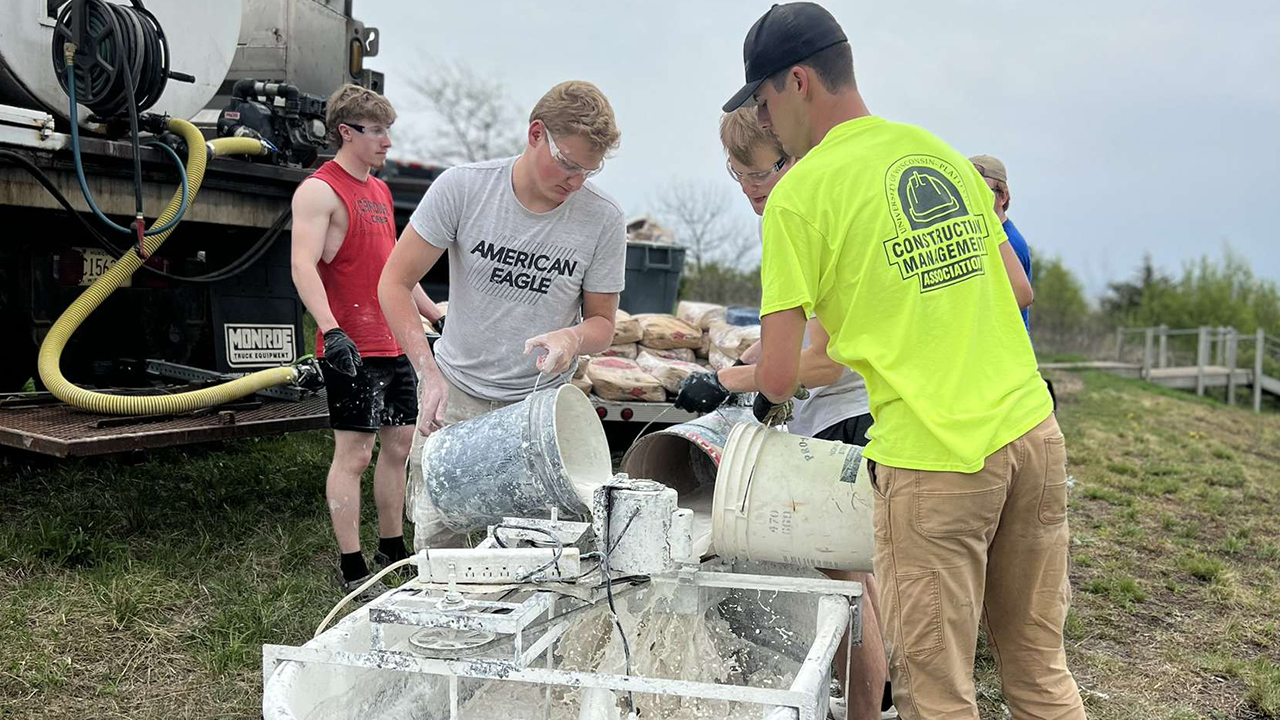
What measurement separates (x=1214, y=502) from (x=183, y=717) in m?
6.32

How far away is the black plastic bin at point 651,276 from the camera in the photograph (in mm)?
7172

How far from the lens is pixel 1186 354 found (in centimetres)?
2588

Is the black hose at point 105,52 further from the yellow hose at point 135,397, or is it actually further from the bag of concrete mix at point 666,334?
the bag of concrete mix at point 666,334

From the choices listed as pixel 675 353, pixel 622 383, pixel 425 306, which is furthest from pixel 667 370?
pixel 425 306

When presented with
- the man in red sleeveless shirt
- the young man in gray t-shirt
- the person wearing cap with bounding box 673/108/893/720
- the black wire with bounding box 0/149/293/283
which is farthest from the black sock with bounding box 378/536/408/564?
the person wearing cap with bounding box 673/108/893/720

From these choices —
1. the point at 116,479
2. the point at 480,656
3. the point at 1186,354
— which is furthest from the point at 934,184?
the point at 1186,354

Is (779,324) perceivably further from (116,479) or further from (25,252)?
(116,479)

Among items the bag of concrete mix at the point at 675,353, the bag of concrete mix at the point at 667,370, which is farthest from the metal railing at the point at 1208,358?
the bag of concrete mix at the point at 667,370

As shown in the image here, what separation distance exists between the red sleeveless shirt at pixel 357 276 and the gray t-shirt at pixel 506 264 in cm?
72

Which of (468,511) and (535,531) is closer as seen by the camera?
(535,531)

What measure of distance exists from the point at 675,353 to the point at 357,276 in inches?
94.0

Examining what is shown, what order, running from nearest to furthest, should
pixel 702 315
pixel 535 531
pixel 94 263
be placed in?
pixel 535 531, pixel 94 263, pixel 702 315

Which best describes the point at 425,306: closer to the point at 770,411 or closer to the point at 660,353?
the point at 770,411

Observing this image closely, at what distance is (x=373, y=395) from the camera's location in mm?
3824
